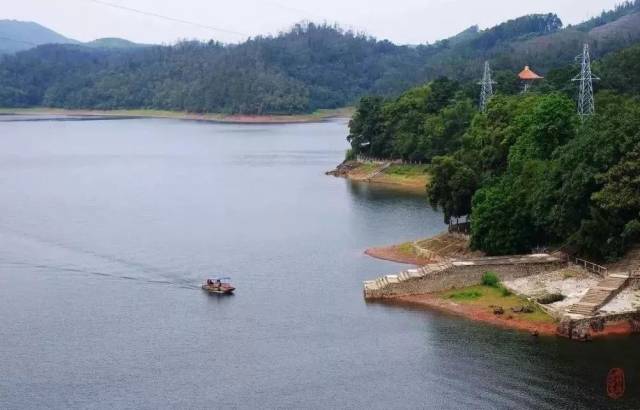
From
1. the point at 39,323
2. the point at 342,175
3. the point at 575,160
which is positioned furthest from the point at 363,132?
the point at 39,323

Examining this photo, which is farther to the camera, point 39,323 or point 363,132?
point 363,132

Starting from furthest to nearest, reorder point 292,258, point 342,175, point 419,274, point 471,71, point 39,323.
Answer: point 471,71 < point 342,175 < point 292,258 < point 419,274 < point 39,323

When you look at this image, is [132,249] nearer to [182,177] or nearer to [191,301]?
[191,301]

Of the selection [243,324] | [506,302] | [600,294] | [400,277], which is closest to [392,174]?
[400,277]

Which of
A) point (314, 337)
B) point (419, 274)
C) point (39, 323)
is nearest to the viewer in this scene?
point (314, 337)

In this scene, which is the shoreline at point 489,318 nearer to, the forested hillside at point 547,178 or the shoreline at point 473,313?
the shoreline at point 473,313

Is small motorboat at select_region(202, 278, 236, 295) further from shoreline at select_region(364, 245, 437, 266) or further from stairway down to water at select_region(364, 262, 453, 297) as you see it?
shoreline at select_region(364, 245, 437, 266)
